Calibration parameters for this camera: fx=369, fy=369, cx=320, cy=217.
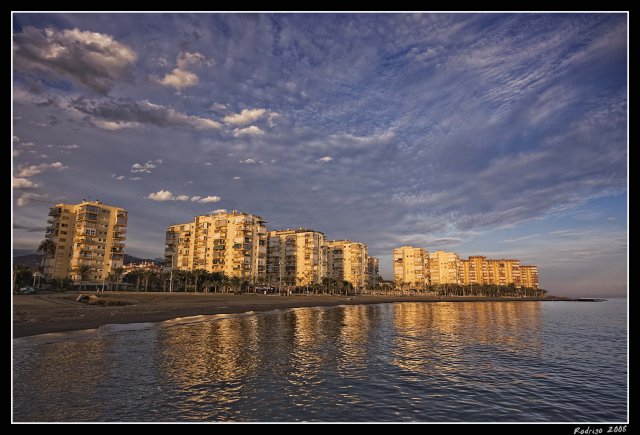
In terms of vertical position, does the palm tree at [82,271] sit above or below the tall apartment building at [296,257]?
below

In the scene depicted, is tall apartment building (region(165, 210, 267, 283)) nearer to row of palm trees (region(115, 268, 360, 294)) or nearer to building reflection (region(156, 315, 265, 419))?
row of palm trees (region(115, 268, 360, 294))

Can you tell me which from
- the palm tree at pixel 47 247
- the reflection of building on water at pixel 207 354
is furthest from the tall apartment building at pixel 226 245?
the reflection of building on water at pixel 207 354

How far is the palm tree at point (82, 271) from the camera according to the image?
105113 millimetres

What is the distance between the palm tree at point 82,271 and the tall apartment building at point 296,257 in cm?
7354

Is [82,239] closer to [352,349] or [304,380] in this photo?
[352,349]

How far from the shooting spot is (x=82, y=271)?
344 ft

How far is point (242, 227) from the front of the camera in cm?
13950

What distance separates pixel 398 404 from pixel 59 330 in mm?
32718

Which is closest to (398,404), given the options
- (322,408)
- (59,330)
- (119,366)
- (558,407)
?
(322,408)

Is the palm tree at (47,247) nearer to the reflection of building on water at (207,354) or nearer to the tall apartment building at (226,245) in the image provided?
the tall apartment building at (226,245)
